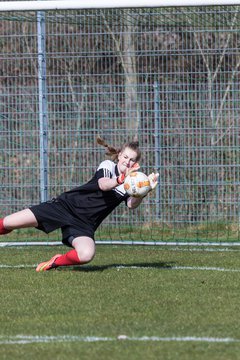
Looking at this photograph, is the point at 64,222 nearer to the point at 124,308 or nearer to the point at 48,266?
the point at 48,266

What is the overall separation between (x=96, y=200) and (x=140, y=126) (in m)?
3.90

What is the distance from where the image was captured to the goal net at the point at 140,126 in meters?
12.4

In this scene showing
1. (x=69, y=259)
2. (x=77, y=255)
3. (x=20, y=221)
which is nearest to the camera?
(x=77, y=255)

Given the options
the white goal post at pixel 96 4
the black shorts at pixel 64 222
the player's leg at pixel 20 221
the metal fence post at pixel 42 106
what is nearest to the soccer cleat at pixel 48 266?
the black shorts at pixel 64 222

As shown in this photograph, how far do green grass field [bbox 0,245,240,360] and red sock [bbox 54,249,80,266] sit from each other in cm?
11

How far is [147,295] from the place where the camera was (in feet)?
24.4

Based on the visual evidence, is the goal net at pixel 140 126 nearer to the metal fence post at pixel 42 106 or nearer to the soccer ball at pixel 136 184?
the metal fence post at pixel 42 106

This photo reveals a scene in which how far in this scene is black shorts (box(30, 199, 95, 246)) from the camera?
29.3 ft

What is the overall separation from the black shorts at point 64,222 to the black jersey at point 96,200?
4cm

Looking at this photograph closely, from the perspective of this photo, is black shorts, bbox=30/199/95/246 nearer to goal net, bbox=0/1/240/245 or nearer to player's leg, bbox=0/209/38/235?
player's leg, bbox=0/209/38/235

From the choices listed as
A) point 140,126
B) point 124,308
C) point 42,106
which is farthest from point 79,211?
point 140,126

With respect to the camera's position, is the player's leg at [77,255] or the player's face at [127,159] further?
the player's face at [127,159]

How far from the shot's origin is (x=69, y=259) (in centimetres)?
871

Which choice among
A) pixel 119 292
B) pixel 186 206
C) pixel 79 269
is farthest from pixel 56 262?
pixel 186 206
